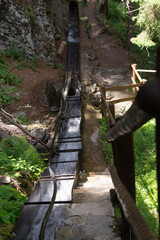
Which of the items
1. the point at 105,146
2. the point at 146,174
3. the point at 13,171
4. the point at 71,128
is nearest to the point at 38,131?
the point at 71,128

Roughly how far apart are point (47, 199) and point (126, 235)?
7.66 ft

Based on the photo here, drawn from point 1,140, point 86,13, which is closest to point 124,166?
point 1,140

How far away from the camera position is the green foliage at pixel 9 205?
376 centimetres

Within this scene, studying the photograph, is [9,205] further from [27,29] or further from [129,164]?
[27,29]

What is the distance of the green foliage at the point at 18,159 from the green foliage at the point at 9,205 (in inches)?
21.4

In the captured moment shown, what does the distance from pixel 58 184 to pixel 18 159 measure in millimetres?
1354

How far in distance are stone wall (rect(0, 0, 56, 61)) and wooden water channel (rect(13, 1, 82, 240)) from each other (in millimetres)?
3817

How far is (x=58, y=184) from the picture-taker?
4969 mm

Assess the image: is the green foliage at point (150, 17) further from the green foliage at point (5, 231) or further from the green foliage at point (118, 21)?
the green foliage at point (5, 231)

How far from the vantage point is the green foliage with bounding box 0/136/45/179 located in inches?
202

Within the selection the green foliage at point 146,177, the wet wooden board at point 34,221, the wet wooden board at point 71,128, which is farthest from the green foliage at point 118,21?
the wet wooden board at point 34,221

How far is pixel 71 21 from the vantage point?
19250mm

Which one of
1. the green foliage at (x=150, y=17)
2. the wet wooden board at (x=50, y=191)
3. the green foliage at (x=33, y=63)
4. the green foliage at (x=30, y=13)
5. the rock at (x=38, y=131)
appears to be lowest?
the wet wooden board at (x=50, y=191)

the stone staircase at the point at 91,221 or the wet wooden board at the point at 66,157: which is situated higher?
the stone staircase at the point at 91,221
